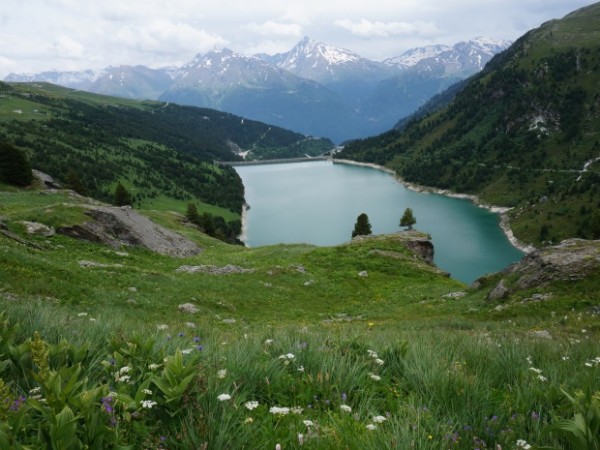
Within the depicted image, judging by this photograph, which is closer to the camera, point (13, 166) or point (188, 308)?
point (188, 308)

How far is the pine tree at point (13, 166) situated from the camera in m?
58.7

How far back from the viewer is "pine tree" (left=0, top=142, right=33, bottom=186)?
58656 mm

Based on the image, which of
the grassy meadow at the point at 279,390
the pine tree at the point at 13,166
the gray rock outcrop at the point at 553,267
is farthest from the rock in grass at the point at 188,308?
the pine tree at the point at 13,166

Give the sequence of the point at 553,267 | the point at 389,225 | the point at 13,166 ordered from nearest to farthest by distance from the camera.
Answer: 1. the point at 553,267
2. the point at 13,166
3. the point at 389,225

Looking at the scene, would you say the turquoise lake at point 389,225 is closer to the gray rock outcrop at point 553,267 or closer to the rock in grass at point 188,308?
the gray rock outcrop at point 553,267

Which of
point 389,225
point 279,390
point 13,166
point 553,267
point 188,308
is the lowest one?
point 389,225

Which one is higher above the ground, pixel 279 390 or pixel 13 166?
pixel 279 390

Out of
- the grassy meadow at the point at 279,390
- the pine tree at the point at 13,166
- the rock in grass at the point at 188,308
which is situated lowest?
the rock in grass at the point at 188,308

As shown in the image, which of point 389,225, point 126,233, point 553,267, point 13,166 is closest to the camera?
point 553,267

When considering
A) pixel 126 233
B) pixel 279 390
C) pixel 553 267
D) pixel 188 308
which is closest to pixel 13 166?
pixel 126 233

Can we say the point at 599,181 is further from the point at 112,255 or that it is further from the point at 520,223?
the point at 112,255

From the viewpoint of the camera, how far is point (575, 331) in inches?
643

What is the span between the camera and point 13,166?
60.3 meters

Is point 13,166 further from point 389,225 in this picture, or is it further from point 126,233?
point 389,225
